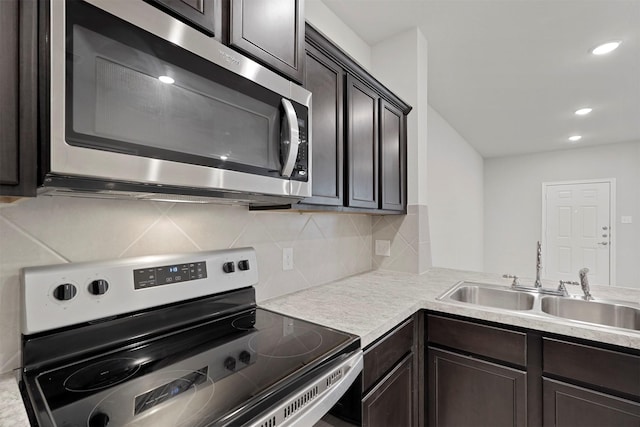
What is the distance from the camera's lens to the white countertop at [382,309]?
1.11 m

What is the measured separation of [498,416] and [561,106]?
11.8 ft

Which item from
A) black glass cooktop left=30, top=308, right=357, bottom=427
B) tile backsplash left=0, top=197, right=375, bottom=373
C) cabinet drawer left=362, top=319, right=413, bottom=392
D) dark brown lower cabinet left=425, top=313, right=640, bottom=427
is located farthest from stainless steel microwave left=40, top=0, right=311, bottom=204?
dark brown lower cabinet left=425, top=313, right=640, bottom=427

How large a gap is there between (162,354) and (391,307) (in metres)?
0.93

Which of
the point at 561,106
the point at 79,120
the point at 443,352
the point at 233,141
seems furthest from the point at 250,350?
the point at 561,106

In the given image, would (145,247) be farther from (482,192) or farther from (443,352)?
(482,192)

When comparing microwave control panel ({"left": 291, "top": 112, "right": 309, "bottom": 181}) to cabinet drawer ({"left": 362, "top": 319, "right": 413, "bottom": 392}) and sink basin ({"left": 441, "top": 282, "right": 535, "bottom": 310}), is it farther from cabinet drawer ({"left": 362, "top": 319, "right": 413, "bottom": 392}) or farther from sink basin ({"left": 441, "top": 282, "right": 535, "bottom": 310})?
sink basin ({"left": 441, "top": 282, "right": 535, "bottom": 310})

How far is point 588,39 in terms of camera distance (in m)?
2.29

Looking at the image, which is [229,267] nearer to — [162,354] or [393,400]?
[162,354]

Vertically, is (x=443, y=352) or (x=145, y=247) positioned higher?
(x=145, y=247)

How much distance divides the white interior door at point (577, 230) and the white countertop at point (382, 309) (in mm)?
4509

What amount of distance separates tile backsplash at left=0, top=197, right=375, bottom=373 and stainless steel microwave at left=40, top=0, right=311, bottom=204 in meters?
0.20

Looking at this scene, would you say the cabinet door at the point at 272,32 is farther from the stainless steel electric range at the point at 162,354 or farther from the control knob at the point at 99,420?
the control knob at the point at 99,420

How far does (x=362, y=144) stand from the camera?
176 cm

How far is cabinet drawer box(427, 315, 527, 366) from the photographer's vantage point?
1344mm
